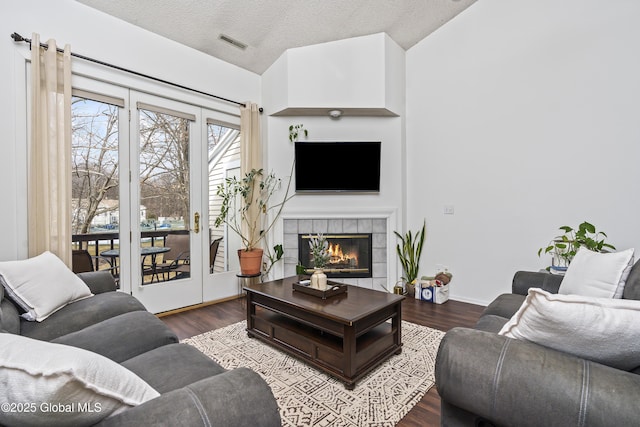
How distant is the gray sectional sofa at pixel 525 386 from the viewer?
830 millimetres

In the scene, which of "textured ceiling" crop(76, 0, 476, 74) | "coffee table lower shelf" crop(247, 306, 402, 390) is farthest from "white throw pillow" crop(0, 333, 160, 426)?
"textured ceiling" crop(76, 0, 476, 74)

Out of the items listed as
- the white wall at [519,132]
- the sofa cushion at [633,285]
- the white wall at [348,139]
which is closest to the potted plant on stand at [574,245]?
the white wall at [519,132]

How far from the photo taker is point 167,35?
3.39 meters

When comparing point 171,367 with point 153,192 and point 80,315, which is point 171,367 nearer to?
point 80,315

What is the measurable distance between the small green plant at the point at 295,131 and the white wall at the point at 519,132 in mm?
1478

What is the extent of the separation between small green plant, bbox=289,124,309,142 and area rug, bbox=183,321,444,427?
260cm

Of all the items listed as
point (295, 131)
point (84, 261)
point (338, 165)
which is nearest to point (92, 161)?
point (84, 261)

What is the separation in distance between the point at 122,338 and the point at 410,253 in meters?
3.43

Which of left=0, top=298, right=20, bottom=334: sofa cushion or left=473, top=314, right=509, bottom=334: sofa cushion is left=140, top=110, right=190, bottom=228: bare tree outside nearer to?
left=0, top=298, right=20, bottom=334: sofa cushion

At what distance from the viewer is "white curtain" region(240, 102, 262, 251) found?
4.13 m

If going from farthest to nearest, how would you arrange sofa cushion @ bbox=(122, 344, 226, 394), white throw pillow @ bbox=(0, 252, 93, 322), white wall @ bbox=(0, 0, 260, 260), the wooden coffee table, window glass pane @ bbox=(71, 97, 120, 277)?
window glass pane @ bbox=(71, 97, 120, 277), white wall @ bbox=(0, 0, 260, 260), the wooden coffee table, white throw pillow @ bbox=(0, 252, 93, 322), sofa cushion @ bbox=(122, 344, 226, 394)

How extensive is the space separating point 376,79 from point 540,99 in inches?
71.7

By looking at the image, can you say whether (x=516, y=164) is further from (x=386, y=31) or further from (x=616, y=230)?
(x=386, y=31)

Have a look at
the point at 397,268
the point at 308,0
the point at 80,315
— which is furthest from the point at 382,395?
the point at 308,0
